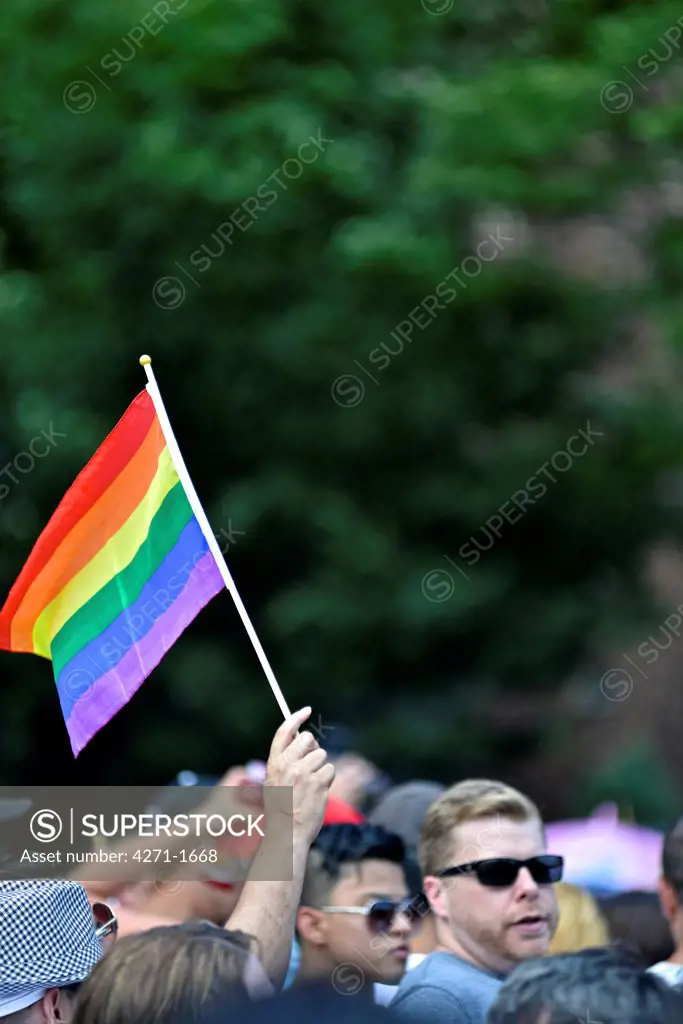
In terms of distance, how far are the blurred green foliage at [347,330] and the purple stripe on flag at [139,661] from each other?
4432 mm

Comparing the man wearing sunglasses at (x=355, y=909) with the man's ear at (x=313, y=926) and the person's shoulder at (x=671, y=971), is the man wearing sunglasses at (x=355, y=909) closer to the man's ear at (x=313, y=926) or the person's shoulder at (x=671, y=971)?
the man's ear at (x=313, y=926)

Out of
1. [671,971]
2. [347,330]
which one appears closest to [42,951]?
[671,971]

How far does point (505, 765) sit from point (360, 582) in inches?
96.5

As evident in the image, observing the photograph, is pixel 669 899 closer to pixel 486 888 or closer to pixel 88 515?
pixel 486 888

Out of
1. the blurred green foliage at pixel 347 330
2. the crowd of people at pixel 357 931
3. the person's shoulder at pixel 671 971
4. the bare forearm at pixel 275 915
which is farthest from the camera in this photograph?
the blurred green foliage at pixel 347 330

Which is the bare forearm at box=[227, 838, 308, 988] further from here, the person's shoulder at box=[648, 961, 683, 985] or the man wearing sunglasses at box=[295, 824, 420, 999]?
the man wearing sunglasses at box=[295, 824, 420, 999]

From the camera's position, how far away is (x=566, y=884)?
13.2 ft

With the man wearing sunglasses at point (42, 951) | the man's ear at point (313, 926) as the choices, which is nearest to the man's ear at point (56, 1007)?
the man wearing sunglasses at point (42, 951)

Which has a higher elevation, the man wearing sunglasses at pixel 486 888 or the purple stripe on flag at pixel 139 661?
the purple stripe on flag at pixel 139 661

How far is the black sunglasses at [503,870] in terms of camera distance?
3.31 m

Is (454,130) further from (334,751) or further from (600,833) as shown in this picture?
(600,833)

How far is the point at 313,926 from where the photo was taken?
3715 millimetres

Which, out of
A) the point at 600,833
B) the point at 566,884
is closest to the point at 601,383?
the point at 600,833

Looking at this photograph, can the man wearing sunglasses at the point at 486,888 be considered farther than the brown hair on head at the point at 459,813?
No
